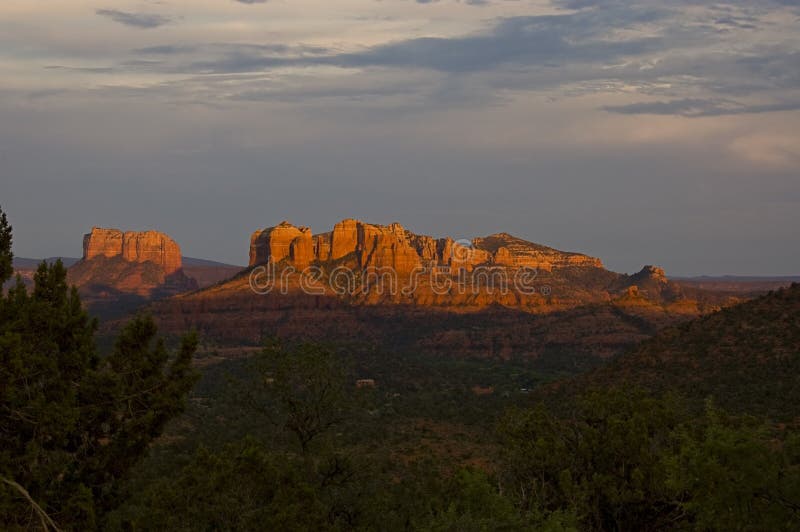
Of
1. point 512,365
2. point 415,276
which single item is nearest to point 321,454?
point 512,365

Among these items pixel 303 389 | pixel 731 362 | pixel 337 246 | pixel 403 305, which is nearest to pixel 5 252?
pixel 303 389

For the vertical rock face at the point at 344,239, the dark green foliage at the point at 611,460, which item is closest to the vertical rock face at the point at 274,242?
the vertical rock face at the point at 344,239

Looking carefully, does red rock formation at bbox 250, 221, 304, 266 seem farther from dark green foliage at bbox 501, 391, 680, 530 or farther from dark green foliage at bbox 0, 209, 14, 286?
dark green foliage at bbox 0, 209, 14, 286

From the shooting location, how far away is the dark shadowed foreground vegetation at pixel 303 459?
72.6 ft

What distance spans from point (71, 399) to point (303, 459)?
1200 centimetres

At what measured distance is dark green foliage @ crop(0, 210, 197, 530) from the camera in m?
22.9

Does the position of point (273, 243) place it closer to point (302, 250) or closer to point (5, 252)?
point (302, 250)

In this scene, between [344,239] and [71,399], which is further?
[344,239]

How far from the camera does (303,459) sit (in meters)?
34.0

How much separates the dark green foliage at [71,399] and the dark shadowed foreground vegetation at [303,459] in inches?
1.8

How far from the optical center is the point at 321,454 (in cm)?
3250

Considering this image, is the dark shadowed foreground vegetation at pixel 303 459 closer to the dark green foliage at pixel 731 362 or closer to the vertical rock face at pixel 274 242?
Answer: the dark green foliage at pixel 731 362

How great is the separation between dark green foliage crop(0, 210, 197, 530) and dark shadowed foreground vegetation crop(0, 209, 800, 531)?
0.05 m

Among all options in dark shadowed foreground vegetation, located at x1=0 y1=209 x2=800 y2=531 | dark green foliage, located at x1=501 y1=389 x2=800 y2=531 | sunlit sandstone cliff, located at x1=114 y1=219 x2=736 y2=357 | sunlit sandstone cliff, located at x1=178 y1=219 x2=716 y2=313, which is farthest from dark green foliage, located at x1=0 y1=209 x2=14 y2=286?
sunlit sandstone cliff, located at x1=178 y1=219 x2=716 y2=313
